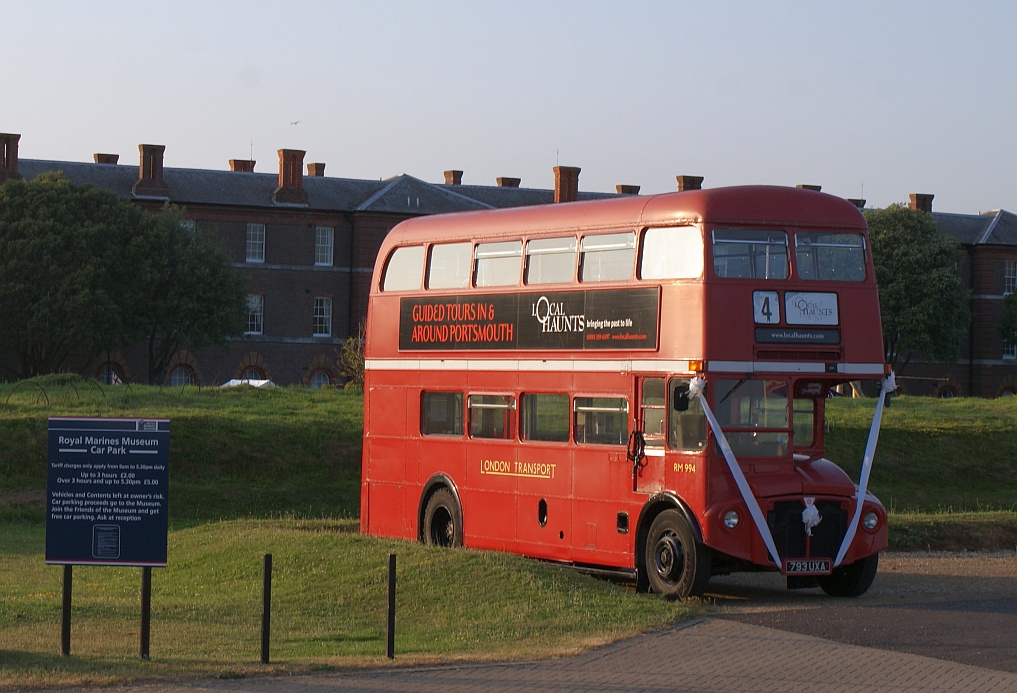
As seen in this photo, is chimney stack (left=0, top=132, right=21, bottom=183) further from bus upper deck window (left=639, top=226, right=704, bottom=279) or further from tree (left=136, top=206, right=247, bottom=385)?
bus upper deck window (left=639, top=226, right=704, bottom=279)

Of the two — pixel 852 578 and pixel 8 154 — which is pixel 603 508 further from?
pixel 8 154

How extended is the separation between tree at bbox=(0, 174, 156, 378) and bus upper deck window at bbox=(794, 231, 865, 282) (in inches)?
1877

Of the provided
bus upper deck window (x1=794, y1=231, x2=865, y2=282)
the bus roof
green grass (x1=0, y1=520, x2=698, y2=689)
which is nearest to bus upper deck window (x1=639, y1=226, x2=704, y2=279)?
the bus roof

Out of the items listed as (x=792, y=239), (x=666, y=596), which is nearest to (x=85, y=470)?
(x=666, y=596)

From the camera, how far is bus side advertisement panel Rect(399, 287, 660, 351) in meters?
18.5

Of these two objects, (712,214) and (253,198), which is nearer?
(712,214)

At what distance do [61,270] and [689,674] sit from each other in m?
53.1

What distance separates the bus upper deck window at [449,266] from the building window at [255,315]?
50444 mm

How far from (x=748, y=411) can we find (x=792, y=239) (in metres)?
2.03

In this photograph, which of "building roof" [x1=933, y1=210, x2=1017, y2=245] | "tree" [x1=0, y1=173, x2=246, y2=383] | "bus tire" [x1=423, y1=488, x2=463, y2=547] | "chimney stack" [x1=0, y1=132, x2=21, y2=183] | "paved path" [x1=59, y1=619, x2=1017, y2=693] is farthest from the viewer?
"building roof" [x1=933, y1=210, x2=1017, y2=245]

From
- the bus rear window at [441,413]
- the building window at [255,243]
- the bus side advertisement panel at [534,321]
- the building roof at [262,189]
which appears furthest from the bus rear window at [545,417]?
the building window at [255,243]

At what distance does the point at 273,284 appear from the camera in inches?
2849

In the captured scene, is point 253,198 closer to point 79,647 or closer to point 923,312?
point 923,312

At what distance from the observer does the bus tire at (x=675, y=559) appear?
679 inches
